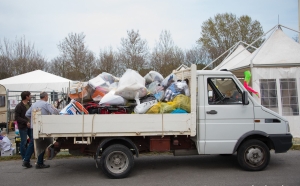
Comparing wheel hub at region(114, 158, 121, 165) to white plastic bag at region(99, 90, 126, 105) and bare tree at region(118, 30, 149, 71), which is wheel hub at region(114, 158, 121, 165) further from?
bare tree at region(118, 30, 149, 71)

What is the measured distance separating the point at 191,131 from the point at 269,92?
5933mm

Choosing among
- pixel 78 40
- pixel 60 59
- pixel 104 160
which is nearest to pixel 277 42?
pixel 104 160

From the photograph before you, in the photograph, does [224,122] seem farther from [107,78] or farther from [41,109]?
[41,109]

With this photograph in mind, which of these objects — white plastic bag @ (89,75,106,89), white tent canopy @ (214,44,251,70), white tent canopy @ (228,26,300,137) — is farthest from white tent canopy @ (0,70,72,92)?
white plastic bag @ (89,75,106,89)

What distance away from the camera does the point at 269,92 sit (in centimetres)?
1103

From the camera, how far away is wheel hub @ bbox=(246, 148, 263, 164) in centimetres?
659

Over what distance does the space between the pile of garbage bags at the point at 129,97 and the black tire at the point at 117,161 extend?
85 centimetres

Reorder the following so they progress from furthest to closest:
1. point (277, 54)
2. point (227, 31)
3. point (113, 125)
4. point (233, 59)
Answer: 1. point (227, 31)
2. point (233, 59)
3. point (277, 54)
4. point (113, 125)

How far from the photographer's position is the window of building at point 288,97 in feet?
36.1

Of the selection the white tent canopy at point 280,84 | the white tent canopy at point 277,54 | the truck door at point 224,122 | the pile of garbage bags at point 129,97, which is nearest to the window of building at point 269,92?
the white tent canopy at point 280,84

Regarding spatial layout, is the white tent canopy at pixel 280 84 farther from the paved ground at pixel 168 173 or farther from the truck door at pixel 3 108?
the truck door at pixel 3 108

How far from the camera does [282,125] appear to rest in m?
6.70

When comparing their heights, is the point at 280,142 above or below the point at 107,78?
below

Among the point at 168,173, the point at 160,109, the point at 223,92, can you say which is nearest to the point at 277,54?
the point at 223,92
